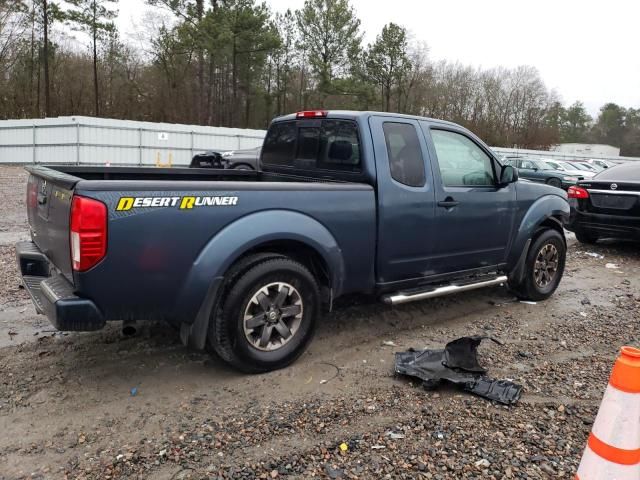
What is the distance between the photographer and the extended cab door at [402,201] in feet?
14.0

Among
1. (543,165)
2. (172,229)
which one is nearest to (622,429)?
(172,229)

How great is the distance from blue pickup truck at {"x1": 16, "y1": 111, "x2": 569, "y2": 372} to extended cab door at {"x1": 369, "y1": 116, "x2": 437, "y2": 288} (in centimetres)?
1

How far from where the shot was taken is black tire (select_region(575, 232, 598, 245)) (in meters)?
9.27

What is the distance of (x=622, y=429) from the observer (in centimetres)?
216

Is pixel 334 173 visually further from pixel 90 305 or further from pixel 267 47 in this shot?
pixel 267 47

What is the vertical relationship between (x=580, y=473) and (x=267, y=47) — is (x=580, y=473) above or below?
below

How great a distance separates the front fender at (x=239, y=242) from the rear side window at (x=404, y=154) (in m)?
0.95

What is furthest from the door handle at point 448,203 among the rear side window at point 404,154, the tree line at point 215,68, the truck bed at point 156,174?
the tree line at point 215,68

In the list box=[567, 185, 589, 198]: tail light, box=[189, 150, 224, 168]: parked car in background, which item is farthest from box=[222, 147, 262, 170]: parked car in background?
box=[567, 185, 589, 198]: tail light

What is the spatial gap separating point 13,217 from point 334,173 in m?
8.42

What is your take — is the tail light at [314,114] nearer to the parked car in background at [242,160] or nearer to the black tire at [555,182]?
the parked car in background at [242,160]

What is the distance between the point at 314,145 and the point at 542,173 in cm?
2163

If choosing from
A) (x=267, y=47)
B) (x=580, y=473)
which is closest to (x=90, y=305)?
(x=580, y=473)

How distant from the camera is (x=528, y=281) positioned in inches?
227
